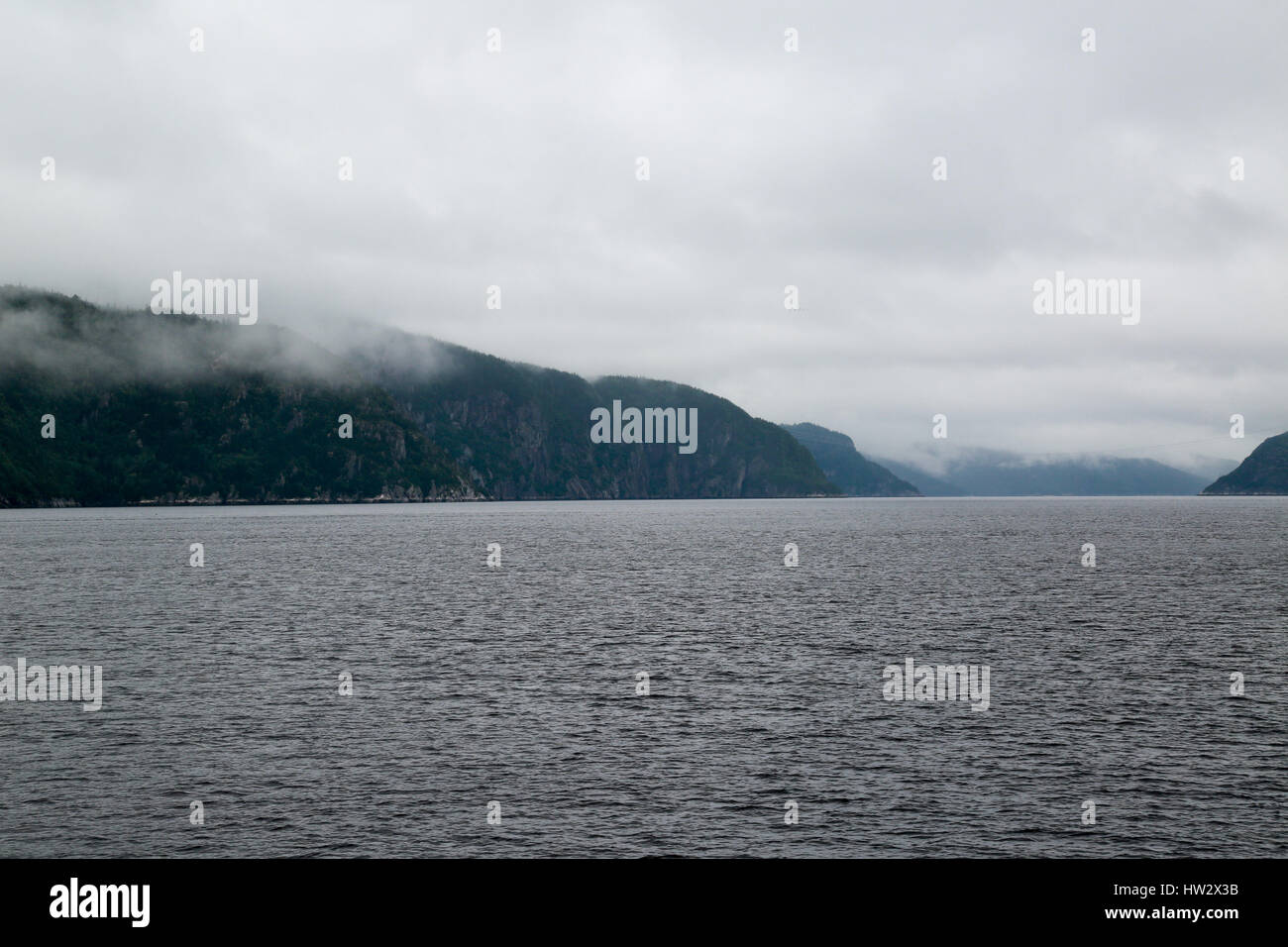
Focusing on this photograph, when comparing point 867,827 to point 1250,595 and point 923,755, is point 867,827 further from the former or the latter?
point 1250,595

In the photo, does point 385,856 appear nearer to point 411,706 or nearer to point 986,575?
point 411,706

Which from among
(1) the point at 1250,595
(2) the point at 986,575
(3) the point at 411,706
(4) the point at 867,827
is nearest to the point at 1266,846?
(4) the point at 867,827

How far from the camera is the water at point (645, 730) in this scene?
109 ft

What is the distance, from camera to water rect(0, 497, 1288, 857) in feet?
109

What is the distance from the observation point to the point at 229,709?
51.6 m

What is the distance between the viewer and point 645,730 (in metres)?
46.9

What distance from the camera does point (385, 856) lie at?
98.7ft

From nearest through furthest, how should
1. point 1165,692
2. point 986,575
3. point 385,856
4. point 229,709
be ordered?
point 385,856, point 229,709, point 1165,692, point 986,575
